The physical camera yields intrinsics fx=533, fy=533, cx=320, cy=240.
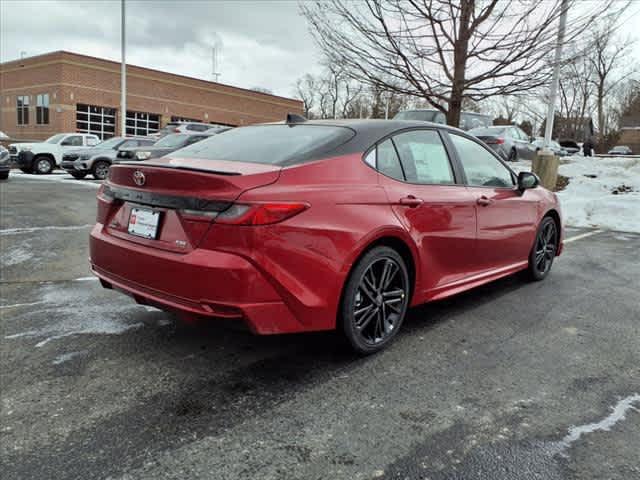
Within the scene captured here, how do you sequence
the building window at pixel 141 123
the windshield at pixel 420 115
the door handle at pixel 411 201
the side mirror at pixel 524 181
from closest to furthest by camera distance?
the door handle at pixel 411 201 < the side mirror at pixel 524 181 < the windshield at pixel 420 115 < the building window at pixel 141 123

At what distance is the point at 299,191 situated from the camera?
293cm

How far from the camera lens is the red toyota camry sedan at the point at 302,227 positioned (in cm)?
277

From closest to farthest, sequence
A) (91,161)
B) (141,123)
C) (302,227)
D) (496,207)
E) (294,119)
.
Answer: (302,227) → (294,119) → (496,207) → (91,161) → (141,123)

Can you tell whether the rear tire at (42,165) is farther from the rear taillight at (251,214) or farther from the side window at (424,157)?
the rear taillight at (251,214)

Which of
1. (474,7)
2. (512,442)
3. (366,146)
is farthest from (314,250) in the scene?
(474,7)

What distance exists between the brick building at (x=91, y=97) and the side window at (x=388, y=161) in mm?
Answer: 35765

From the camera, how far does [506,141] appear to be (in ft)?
50.6

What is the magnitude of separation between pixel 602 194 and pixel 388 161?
10.8 metres

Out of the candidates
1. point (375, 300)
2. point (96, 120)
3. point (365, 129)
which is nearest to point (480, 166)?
point (365, 129)

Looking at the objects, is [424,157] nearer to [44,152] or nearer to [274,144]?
[274,144]

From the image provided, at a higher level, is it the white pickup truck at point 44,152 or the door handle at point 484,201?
the white pickup truck at point 44,152

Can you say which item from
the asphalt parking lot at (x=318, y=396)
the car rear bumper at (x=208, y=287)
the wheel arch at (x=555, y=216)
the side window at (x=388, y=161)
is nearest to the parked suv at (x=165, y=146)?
the asphalt parking lot at (x=318, y=396)

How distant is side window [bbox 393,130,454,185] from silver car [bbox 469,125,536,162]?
11099mm

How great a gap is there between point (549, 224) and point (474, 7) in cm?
651
